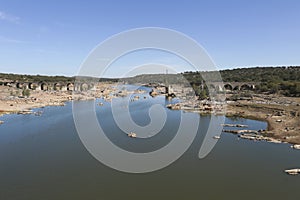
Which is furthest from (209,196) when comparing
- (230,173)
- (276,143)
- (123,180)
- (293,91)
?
(293,91)

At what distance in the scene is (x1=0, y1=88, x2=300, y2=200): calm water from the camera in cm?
1170

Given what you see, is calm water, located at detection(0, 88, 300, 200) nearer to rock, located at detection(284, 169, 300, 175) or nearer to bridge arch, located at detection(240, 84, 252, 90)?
rock, located at detection(284, 169, 300, 175)

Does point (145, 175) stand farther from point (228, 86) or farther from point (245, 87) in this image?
point (245, 87)

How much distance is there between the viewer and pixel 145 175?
1373 centimetres

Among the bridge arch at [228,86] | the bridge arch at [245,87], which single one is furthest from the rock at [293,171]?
the bridge arch at [228,86]

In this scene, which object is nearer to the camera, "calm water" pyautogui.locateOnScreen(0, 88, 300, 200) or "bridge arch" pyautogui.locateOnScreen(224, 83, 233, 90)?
"calm water" pyautogui.locateOnScreen(0, 88, 300, 200)

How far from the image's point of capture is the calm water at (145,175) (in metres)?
11.7

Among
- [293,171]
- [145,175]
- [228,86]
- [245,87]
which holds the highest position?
[228,86]

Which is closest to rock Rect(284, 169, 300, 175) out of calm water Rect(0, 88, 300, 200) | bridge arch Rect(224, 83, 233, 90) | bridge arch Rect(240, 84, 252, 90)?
calm water Rect(0, 88, 300, 200)

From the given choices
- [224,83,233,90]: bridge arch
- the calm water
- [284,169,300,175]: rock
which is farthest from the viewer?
[224,83,233,90]: bridge arch

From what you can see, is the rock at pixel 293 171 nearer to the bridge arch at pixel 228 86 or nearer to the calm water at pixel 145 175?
the calm water at pixel 145 175

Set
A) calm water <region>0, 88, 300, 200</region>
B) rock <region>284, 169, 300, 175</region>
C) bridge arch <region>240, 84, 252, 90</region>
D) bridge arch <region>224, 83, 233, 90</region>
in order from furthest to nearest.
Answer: bridge arch <region>224, 83, 233, 90</region> → bridge arch <region>240, 84, 252, 90</region> → rock <region>284, 169, 300, 175</region> → calm water <region>0, 88, 300, 200</region>

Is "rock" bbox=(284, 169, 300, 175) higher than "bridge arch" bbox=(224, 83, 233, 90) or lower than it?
lower

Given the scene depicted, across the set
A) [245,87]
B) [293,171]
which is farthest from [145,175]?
[245,87]
